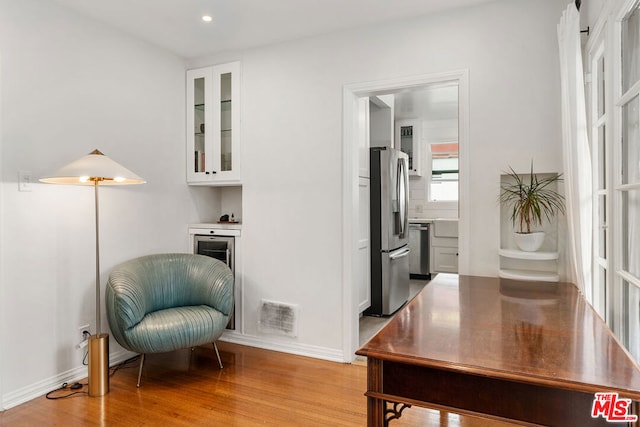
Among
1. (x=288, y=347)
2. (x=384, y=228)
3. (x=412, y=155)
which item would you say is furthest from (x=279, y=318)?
(x=412, y=155)

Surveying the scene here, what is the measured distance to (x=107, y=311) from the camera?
9.62 ft

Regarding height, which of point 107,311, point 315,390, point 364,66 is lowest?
point 315,390

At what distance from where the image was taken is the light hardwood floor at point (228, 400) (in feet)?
7.66

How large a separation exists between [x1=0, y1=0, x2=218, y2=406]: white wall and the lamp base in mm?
342

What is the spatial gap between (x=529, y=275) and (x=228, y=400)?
6.84ft

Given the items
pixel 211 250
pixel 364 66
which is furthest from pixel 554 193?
pixel 211 250

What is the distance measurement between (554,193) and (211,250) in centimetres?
284

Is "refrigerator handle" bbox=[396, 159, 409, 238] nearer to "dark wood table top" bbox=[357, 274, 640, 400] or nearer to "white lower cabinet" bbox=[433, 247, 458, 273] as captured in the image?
"white lower cabinet" bbox=[433, 247, 458, 273]

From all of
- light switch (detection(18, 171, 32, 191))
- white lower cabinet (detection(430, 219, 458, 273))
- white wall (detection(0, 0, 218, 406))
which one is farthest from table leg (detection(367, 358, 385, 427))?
white lower cabinet (detection(430, 219, 458, 273))

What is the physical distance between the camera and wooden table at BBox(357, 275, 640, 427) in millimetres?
1084

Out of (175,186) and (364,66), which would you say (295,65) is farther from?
(175,186)

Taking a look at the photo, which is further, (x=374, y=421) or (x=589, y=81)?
(x=589, y=81)

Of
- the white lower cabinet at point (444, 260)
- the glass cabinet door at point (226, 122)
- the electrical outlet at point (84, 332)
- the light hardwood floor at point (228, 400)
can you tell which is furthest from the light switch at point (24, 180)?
the white lower cabinet at point (444, 260)

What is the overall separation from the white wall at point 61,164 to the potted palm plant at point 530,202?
2841 millimetres
